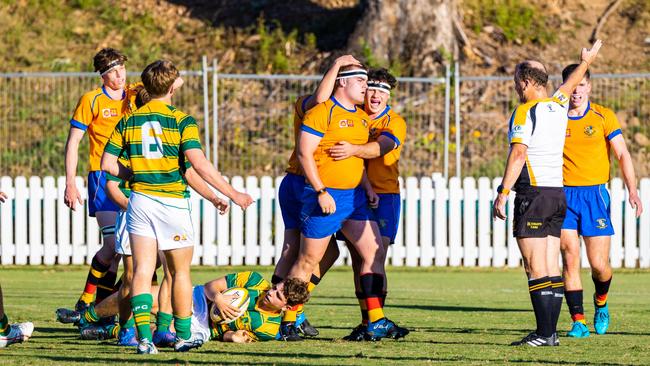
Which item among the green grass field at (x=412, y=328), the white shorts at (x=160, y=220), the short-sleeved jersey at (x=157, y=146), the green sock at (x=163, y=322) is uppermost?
the short-sleeved jersey at (x=157, y=146)

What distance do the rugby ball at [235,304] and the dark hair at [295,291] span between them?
1.09ft

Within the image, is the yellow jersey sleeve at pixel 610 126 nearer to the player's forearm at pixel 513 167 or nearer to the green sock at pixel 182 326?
the player's forearm at pixel 513 167

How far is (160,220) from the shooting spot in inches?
314

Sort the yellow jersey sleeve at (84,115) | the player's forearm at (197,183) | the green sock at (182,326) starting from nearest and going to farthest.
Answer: the player's forearm at (197,183)
the green sock at (182,326)
the yellow jersey sleeve at (84,115)

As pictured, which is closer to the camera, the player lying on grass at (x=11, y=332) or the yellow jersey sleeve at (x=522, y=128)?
the player lying on grass at (x=11, y=332)

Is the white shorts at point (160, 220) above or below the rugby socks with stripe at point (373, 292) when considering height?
above

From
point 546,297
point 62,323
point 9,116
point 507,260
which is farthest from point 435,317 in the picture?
point 9,116

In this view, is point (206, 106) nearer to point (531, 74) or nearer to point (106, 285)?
point (106, 285)

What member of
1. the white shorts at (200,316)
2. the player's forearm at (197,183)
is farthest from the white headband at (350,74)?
the white shorts at (200,316)

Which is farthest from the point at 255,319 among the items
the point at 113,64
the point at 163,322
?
the point at 113,64

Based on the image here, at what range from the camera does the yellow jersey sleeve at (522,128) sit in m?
8.70

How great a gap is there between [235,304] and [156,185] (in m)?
1.44

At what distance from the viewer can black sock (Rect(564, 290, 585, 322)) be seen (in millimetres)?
9719

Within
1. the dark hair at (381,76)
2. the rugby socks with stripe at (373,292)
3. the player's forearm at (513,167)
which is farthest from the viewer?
the dark hair at (381,76)
